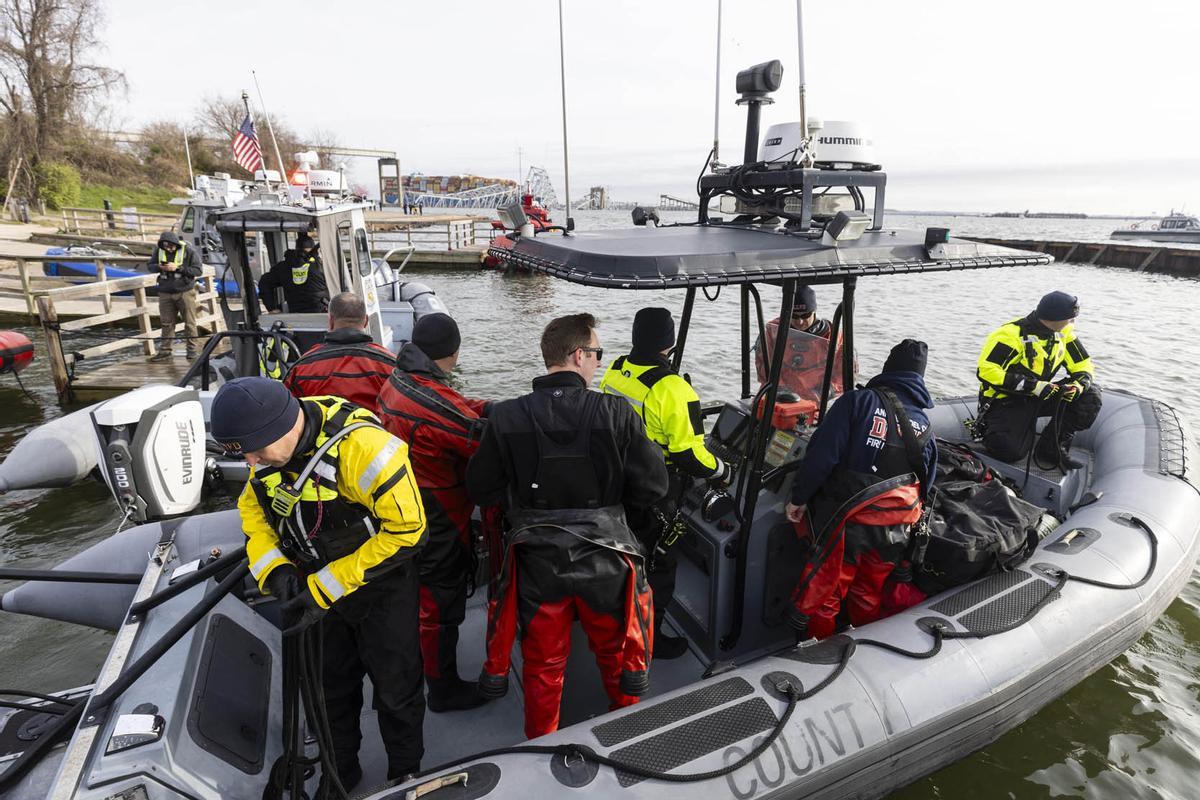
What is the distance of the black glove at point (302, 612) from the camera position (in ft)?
6.20

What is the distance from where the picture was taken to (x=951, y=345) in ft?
42.9

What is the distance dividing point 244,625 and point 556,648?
1.35m

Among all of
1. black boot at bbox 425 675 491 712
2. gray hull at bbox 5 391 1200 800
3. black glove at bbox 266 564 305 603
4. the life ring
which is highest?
black glove at bbox 266 564 305 603

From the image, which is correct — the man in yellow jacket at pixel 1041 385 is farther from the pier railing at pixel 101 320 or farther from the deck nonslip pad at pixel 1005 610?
the pier railing at pixel 101 320

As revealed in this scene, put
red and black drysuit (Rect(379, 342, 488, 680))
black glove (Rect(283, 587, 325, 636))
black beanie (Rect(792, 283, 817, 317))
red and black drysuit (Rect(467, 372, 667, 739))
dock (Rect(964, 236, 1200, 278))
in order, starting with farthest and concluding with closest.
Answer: dock (Rect(964, 236, 1200, 278)) < black beanie (Rect(792, 283, 817, 317)) < red and black drysuit (Rect(379, 342, 488, 680)) < red and black drysuit (Rect(467, 372, 667, 739)) < black glove (Rect(283, 587, 325, 636))

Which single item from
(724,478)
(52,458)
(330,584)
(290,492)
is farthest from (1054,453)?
(52,458)

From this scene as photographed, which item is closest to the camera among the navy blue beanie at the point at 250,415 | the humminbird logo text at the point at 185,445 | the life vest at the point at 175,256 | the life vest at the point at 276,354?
the navy blue beanie at the point at 250,415

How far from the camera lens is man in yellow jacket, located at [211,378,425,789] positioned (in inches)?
72.7

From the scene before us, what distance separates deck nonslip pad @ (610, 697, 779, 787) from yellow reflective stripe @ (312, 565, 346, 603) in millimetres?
1062

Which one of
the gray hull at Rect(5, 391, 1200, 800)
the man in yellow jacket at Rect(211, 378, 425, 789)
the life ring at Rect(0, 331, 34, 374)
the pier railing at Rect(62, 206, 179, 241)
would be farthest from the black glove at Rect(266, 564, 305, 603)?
the pier railing at Rect(62, 206, 179, 241)

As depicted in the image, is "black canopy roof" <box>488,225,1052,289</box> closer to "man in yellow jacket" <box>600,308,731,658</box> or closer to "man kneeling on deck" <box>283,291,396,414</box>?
"man in yellow jacket" <box>600,308,731,658</box>

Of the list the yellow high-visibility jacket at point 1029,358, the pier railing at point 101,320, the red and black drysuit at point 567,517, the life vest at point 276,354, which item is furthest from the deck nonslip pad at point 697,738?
the pier railing at point 101,320

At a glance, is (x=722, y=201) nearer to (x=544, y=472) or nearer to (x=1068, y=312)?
(x=544, y=472)

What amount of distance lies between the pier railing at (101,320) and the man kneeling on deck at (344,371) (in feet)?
21.4
